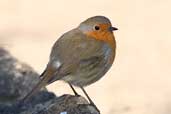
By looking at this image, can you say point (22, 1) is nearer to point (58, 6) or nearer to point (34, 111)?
point (58, 6)

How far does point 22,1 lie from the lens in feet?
42.2

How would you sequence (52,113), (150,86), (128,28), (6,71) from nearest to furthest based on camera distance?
(52,113) < (6,71) < (150,86) < (128,28)

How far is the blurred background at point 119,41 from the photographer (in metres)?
9.84

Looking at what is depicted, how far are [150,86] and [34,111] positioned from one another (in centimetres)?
409

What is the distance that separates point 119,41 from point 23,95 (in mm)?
4285

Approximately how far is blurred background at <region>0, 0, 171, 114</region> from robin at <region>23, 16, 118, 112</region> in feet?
8.74

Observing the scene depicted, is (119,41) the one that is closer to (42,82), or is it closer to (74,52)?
(74,52)

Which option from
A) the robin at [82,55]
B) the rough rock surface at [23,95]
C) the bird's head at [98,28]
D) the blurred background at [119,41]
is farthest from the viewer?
the blurred background at [119,41]

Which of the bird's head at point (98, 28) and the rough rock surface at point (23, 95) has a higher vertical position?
the bird's head at point (98, 28)

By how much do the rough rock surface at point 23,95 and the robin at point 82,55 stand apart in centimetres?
16

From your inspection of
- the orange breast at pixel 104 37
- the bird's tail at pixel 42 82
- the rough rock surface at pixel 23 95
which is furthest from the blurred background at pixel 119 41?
the bird's tail at pixel 42 82

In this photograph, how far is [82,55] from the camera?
668 cm

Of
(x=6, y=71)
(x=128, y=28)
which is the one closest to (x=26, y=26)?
(x=128, y=28)

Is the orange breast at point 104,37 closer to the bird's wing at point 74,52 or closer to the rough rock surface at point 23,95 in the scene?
the bird's wing at point 74,52
